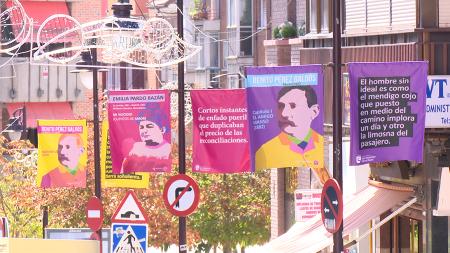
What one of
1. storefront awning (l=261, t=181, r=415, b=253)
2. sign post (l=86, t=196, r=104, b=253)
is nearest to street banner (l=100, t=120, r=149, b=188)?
sign post (l=86, t=196, r=104, b=253)

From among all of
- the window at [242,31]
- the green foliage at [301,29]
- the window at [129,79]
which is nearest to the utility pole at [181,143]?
the green foliage at [301,29]

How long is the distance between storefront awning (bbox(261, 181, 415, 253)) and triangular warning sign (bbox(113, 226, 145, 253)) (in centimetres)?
204

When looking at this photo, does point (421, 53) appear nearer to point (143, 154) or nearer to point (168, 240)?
point (143, 154)

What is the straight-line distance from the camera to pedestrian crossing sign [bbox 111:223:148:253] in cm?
2639

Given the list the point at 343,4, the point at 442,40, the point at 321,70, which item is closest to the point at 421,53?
the point at 442,40

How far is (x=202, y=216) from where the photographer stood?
46.4 metres

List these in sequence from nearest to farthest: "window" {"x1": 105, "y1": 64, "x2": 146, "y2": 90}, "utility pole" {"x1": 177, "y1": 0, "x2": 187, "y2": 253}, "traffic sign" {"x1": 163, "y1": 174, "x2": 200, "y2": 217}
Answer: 1. "traffic sign" {"x1": 163, "y1": 174, "x2": 200, "y2": 217}
2. "utility pole" {"x1": 177, "y1": 0, "x2": 187, "y2": 253}
3. "window" {"x1": 105, "y1": 64, "x2": 146, "y2": 90}

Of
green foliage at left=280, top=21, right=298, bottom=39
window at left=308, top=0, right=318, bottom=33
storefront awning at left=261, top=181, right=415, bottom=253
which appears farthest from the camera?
green foliage at left=280, top=21, right=298, bottom=39

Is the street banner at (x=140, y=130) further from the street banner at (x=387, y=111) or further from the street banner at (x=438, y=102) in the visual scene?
the street banner at (x=438, y=102)

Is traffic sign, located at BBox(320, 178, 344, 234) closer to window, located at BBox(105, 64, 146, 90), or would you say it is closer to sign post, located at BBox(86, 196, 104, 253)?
sign post, located at BBox(86, 196, 104, 253)

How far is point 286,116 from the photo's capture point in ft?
76.8

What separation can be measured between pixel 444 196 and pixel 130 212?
5141 mm

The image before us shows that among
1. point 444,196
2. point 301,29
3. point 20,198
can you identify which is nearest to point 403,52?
point 444,196

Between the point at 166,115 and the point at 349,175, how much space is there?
541 centimetres
